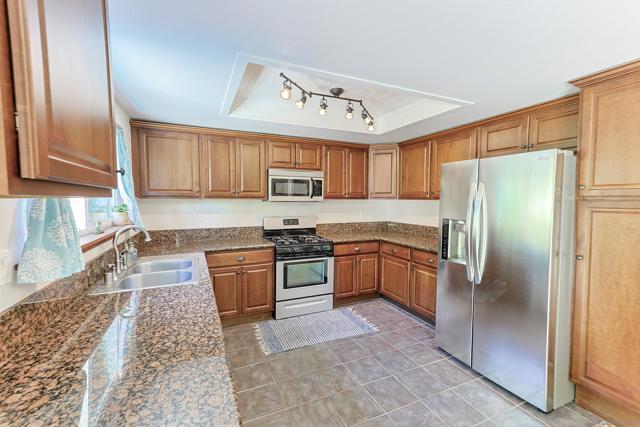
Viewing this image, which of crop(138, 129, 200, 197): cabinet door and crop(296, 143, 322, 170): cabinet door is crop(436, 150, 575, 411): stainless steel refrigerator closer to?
crop(296, 143, 322, 170): cabinet door

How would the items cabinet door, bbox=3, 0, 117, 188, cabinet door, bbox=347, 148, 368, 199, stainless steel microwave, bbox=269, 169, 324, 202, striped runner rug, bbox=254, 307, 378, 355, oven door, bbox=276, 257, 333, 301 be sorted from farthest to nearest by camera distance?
cabinet door, bbox=347, 148, 368, 199 < stainless steel microwave, bbox=269, 169, 324, 202 < oven door, bbox=276, 257, 333, 301 < striped runner rug, bbox=254, 307, 378, 355 < cabinet door, bbox=3, 0, 117, 188

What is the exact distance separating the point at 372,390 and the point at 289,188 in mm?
2389

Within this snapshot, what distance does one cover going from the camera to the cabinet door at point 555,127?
218cm

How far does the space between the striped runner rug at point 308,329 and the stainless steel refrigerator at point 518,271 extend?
42.3 inches

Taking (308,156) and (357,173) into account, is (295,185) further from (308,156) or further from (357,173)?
(357,173)

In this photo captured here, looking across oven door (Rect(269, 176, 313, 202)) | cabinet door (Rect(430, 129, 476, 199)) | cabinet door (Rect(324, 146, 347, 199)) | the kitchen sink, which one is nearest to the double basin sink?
the kitchen sink

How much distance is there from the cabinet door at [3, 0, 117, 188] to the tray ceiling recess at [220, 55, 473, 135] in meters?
1.22

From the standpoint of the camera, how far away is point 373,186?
4.21m

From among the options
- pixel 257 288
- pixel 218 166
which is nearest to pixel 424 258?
pixel 257 288

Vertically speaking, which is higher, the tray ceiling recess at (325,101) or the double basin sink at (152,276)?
the tray ceiling recess at (325,101)

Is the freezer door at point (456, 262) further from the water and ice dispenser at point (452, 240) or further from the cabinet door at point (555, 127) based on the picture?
the cabinet door at point (555, 127)

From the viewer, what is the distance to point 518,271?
205 cm

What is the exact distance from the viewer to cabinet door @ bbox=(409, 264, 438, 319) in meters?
3.09

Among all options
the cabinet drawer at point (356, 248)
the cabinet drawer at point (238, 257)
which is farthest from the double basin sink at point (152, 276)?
the cabinet drawer at point (356, 248)
